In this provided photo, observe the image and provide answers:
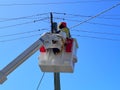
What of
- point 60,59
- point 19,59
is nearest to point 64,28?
point 60,59

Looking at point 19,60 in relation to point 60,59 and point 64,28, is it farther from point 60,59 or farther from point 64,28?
point 64,28

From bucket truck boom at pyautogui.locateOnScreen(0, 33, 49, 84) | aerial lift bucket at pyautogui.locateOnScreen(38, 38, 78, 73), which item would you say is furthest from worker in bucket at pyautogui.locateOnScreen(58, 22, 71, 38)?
bucket truck boom at pyautogui.locateOnScreen(0, 33, 49, 84)

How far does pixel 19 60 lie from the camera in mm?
7461

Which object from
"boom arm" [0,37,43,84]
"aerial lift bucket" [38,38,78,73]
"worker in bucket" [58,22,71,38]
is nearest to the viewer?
"boom arm" [0,37,43,84]

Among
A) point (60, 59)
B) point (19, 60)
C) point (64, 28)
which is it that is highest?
point (64, 28)

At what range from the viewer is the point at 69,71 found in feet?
28.4

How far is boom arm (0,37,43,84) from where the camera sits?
7297 mm

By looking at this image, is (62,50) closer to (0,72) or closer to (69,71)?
(69,71)

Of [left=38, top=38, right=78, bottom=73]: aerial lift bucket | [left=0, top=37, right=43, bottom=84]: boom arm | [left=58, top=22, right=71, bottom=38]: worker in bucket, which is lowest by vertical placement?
[left=38, top=38, right=78, bottom=73]: aerial lift bucket

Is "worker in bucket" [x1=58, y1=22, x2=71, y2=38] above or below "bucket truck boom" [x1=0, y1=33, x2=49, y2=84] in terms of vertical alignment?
above

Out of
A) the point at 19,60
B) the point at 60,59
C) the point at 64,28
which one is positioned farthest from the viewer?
the point at 64,28

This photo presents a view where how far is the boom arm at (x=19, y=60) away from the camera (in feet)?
23.9

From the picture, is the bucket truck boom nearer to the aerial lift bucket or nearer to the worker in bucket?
the aerial lift bucket

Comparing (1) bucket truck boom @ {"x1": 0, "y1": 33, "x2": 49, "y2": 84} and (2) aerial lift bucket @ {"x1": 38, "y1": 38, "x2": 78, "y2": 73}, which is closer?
(1) bucket truck boom @ {"x1": 0, "y1": 33, "x2": 49, "y2": 84}
